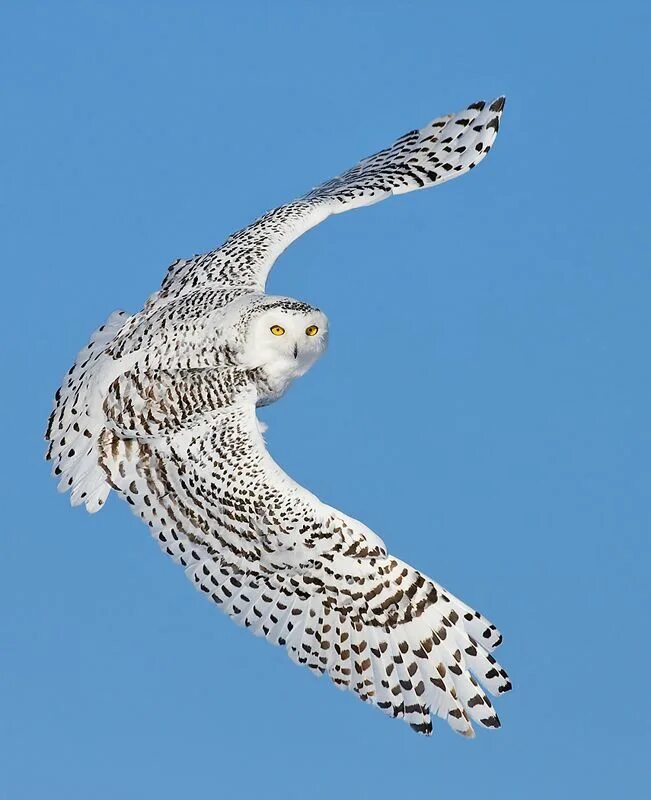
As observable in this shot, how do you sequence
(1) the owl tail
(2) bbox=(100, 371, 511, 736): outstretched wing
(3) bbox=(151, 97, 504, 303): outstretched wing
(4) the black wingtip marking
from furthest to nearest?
(4) the black wingtip marking, (3) bbox=(151, 97, 504, 303): outstretched wing, (1) the owl tail, (2) bbox=(100, 371, 511, 736): outstretched wing

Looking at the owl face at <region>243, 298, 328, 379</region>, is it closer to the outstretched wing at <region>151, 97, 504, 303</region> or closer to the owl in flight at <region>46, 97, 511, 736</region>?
the owl in flight at <region>46, 97, 511, 736</region>

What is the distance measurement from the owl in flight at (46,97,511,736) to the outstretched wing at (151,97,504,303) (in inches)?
1.0

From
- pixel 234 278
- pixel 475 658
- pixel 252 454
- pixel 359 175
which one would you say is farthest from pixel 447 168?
pixel 475 658

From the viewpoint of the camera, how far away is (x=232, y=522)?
10.1 meters

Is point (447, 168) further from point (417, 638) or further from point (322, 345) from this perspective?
point (417, 638)

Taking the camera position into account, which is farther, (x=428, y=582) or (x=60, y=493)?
(x=60, y=493)

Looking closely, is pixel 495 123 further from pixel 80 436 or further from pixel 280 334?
pixel 80 436

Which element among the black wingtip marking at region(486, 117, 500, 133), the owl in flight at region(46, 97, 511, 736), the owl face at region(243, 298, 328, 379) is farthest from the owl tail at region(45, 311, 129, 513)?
the black wingtip marking at region(486, 117, 500, 133)

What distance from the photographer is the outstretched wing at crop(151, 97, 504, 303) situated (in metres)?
11.1

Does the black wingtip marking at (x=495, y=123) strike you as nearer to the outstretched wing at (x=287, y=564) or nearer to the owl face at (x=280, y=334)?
the owl face at (x=280, y=334)

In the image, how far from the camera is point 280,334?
33.9 feet

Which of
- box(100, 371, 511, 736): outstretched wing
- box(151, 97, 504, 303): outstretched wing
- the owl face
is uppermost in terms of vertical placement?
box(151, 97, 504, 303): outstretched wing

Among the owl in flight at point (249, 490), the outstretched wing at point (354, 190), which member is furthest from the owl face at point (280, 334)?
the outstretched wing at point (354, 190)

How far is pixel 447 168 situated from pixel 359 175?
2.28ft
